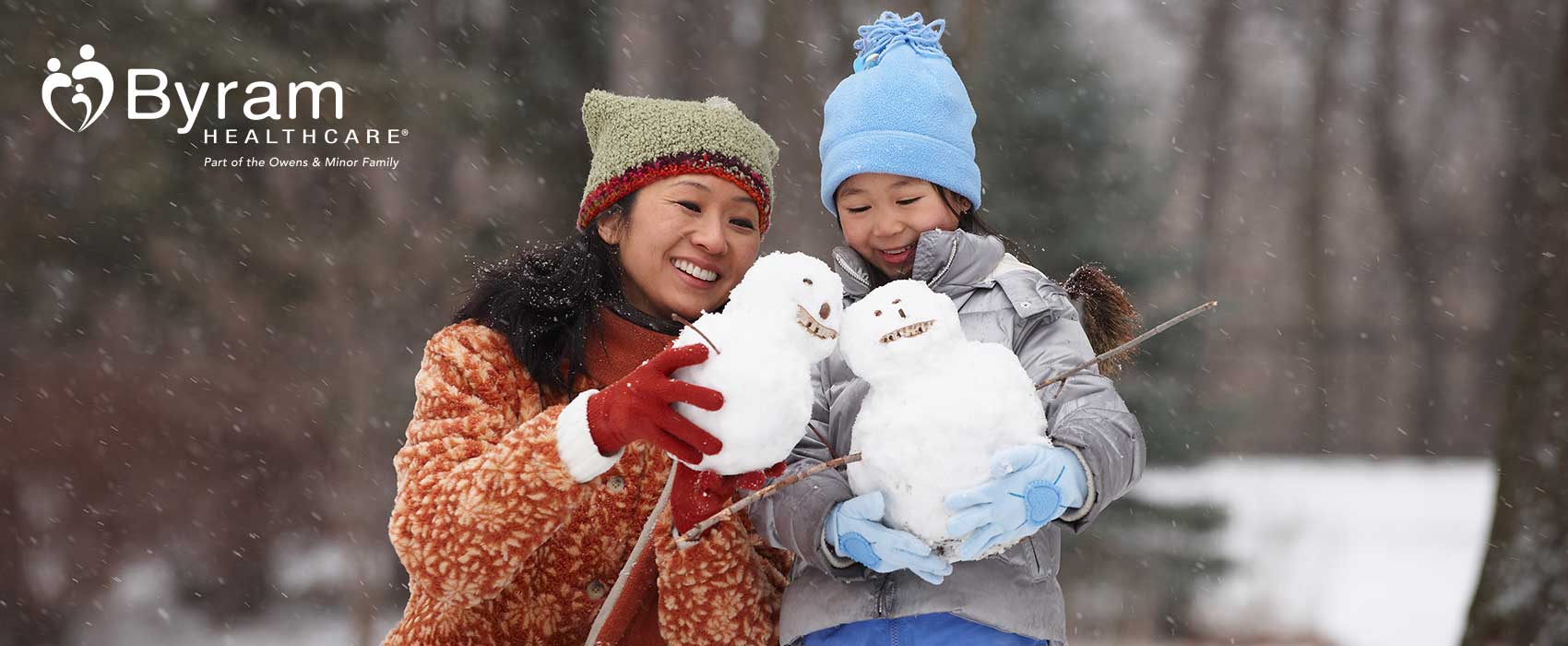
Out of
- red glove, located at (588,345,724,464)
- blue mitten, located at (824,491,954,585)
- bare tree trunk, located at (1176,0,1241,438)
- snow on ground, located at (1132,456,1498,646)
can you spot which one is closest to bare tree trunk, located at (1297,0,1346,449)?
bare tree trunk, located at (1176,0,1241,438)

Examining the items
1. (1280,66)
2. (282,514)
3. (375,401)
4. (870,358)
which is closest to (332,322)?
(375,401)

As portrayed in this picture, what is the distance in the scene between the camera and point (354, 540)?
273 inches

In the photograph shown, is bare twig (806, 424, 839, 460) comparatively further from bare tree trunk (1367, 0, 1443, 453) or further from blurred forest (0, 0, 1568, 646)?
bare tree trunk (1367, 0, 1443, 453)

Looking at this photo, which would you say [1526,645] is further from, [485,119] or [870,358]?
[485,119]

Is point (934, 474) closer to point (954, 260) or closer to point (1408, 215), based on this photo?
point (954, 260)

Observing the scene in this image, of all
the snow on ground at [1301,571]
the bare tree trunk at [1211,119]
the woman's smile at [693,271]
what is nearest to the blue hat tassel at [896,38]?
the woman's smile at [693,271]

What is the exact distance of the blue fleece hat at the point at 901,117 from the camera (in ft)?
7.64

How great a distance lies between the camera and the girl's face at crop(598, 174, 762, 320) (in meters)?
2.44

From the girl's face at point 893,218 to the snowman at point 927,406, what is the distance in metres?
0.31

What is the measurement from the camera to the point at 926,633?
2068 millimetres

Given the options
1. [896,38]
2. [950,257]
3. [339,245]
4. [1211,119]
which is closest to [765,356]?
[950,257]

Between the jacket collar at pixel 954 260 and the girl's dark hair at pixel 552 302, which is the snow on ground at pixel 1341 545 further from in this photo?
the girl's dark hair at pixel 552 302

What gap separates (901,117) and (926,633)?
37.5 inches

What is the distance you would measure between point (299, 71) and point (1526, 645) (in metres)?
6.19
